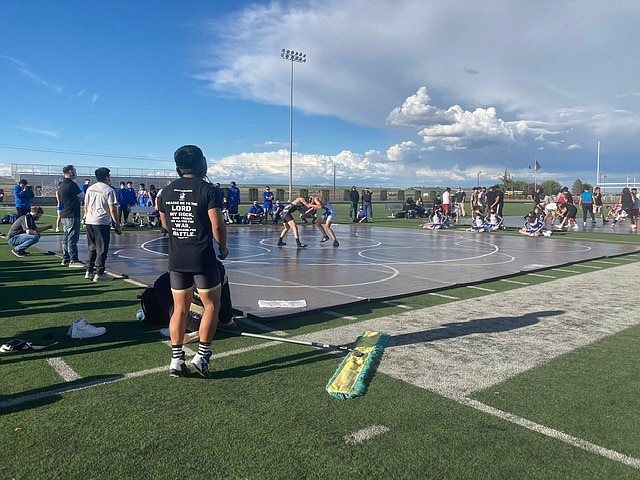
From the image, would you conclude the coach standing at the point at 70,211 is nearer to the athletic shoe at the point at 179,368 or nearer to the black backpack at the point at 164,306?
the black backpack at the point at 164,306

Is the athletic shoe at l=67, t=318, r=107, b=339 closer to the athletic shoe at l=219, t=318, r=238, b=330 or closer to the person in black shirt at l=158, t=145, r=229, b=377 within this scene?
the athletic shoe at l=219, t=318, r=238, b=330

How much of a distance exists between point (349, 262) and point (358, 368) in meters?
7.25

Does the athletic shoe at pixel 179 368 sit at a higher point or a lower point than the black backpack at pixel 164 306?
lower

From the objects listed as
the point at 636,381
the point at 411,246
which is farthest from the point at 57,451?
the point at 411,246

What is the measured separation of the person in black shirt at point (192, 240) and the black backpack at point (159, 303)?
1463mm

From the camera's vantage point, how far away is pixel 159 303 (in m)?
5.81

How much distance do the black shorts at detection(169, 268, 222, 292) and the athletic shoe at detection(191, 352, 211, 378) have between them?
603mm

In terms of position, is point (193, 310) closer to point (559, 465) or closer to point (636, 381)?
point (559, 465)

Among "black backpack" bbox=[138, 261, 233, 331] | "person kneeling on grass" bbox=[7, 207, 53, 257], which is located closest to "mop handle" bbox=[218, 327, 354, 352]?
"black backpack" bbox=[138, 261, 233, 331]

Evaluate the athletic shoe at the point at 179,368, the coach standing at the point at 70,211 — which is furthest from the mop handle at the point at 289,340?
the coach standing at the point at 70,211

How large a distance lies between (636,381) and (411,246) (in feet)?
37.2

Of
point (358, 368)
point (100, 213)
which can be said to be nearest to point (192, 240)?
point (358, 368)

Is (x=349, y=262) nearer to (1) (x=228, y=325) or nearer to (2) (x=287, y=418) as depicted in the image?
(1) (x=228, y=325)

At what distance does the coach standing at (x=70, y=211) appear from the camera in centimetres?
996
